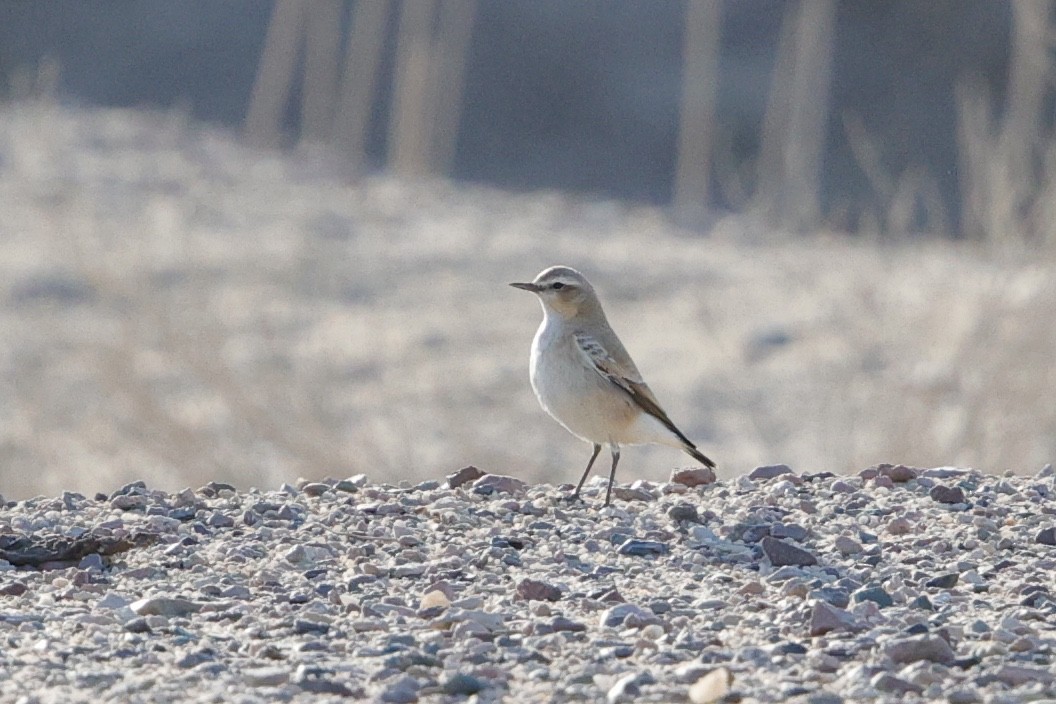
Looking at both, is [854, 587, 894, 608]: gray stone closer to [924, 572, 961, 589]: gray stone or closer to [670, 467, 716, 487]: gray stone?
[924, 572, 961, 589]: gray stone

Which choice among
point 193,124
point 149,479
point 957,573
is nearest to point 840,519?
point 957,573

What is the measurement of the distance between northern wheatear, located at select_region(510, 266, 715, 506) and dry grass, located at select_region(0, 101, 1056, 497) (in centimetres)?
439

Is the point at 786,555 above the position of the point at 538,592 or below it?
above

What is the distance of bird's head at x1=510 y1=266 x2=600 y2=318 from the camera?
7.43m

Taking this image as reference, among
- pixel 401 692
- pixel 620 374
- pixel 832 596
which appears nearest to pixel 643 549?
pixel 832 596

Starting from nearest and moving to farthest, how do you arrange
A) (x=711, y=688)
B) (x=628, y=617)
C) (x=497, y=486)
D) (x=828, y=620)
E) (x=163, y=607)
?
(x=711, y=688)
(x=828, y=620)
(x=628, y=617)
(x=163, y=607)
(x=497, y=486)

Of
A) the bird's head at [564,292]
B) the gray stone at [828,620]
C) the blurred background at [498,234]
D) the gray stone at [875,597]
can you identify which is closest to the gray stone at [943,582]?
the gray stone at [875,597]

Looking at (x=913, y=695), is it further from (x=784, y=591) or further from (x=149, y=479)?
(x=149, y=479)

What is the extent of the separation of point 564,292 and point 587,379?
0.49 m

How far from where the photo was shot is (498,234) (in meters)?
21.7

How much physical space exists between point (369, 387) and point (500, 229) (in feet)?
19.8

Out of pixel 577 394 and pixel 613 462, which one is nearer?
pixel 613 462

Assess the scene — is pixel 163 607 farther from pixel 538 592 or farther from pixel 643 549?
pixel 643 549

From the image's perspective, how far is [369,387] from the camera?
16.4 m
